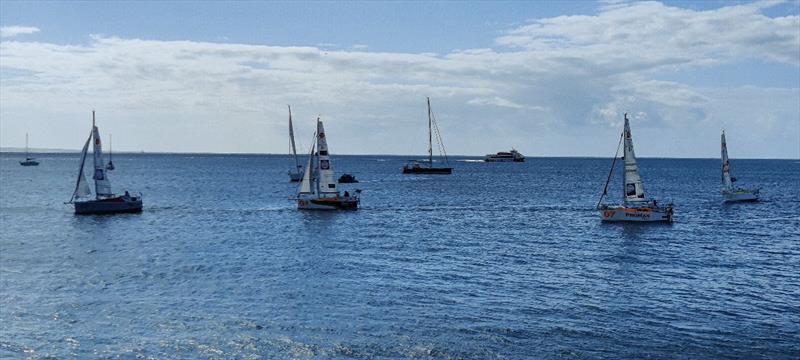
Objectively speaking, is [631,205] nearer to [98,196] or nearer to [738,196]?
[738,196]

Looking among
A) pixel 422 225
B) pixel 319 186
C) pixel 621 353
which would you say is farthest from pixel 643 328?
pixel 319 186

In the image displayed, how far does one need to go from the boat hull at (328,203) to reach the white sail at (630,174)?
3578 cm

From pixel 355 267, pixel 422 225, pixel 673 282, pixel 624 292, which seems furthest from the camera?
pixel 422 225

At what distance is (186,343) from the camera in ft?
109

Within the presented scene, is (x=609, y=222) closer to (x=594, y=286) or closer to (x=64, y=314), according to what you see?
(x=594, y=286)

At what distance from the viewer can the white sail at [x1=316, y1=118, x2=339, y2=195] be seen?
95.1 m

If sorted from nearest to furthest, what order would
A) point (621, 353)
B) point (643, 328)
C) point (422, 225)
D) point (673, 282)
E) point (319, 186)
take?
1. point (621, 353)
2. point (643, 328)
3. point (673, 282)
4. point (422, 225)
5. point (319, 186)

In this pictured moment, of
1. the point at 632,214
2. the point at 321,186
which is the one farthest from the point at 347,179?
the point at 632,214

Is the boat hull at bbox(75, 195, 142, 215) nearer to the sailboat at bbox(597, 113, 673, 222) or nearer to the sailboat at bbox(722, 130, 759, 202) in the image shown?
the sailboat at bbox(597, 113, 673, 222)

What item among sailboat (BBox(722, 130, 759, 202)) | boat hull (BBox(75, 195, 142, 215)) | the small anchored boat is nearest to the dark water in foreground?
boat hull (BBox(75, 195, 142, 215))

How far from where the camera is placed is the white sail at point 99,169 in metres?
91.8

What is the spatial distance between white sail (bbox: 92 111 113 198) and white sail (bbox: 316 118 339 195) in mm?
27060

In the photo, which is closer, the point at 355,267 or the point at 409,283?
the point at 409,283

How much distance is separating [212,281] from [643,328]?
27.2m
